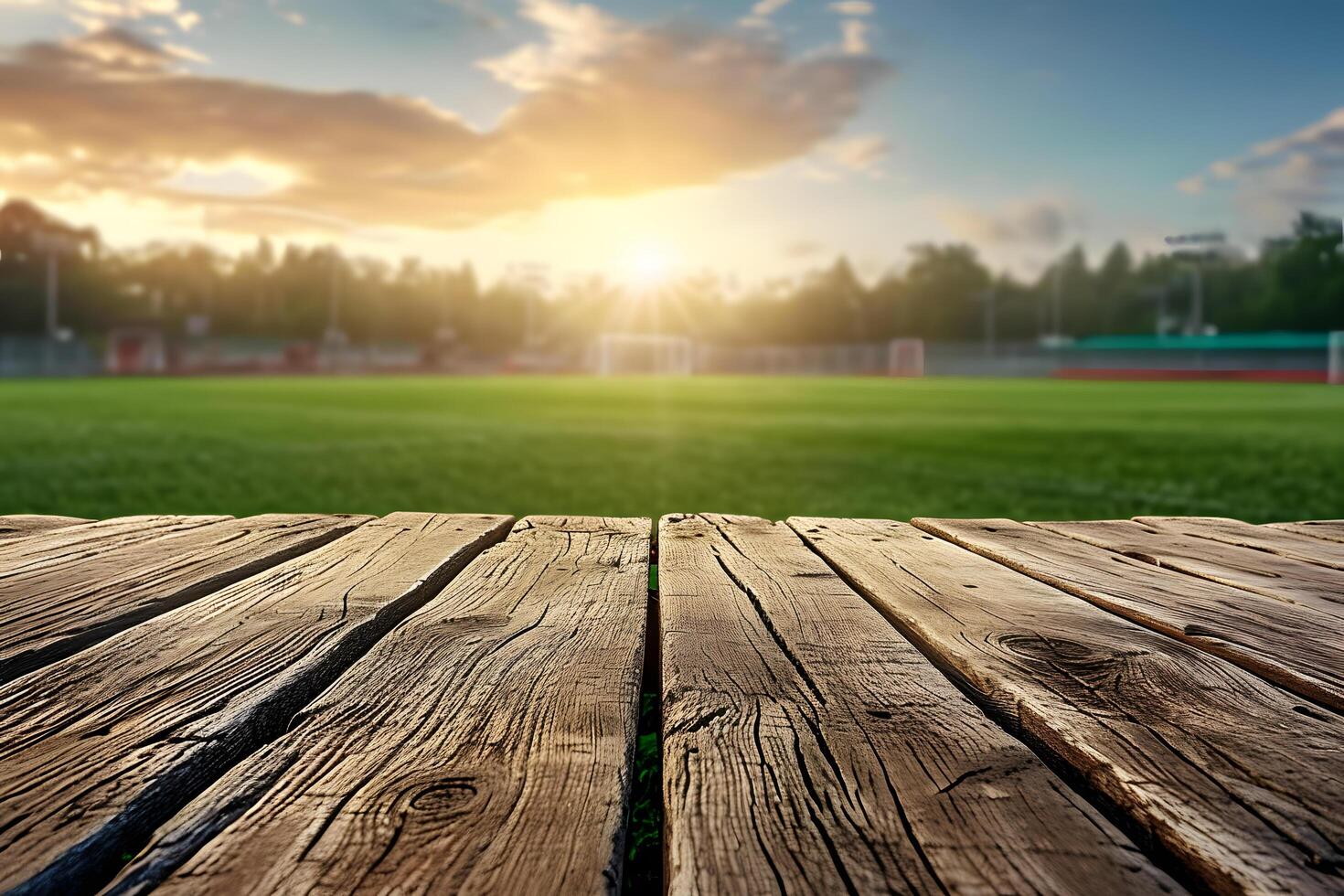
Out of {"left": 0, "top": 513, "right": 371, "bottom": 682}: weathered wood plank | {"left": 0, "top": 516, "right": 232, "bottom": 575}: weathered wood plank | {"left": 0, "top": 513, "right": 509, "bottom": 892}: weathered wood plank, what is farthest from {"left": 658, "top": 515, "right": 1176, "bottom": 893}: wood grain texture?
{"left": 0, "top": 516, "right": 232, "bottom": 575}: weathered wood plank

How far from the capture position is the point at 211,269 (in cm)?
10375

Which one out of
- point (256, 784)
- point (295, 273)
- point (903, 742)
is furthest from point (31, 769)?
point (295, 273)

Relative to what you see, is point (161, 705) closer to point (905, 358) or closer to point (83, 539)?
point (83, 539)

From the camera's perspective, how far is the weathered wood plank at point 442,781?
87 cm

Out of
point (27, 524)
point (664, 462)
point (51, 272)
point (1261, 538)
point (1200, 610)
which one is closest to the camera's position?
point (1200, 610)

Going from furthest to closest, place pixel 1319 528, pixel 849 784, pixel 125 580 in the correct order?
pixel 1319 528
pixel 125 580
pixel 849 784

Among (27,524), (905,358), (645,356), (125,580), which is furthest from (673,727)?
(645,356)

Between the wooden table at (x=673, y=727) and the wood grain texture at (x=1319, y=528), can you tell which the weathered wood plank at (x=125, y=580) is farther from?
the wood grain texture at (x=1319, y=528)

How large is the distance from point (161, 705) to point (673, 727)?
662mm

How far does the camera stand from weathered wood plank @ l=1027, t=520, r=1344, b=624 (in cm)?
200

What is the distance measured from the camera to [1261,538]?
283 cm

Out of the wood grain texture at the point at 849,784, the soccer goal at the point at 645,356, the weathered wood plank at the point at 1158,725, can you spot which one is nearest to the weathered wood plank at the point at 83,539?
the wood grain texture at the point at 849,784

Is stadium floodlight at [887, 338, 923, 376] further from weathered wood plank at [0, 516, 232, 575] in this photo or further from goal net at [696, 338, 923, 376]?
weathered wood plank at [0, 516, 232, 575]

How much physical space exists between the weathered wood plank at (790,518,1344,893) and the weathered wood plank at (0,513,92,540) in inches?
86.0
